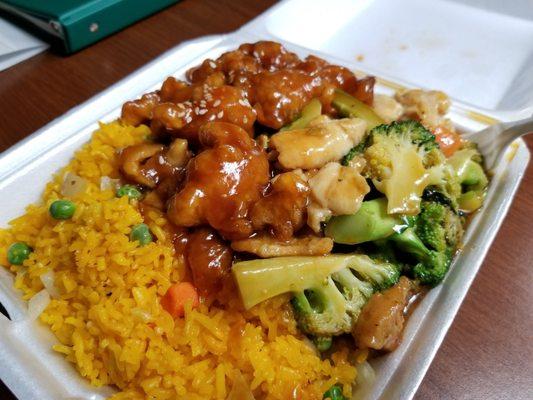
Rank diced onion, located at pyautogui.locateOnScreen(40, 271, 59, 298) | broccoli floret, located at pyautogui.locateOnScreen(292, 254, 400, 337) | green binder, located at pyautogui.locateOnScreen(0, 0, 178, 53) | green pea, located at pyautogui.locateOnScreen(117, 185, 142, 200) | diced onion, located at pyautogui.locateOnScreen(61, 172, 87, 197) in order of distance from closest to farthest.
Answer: broccoli floret, located at pyautogui.locateOnScreen(292, 254, 400, 337) → diced onion, located at pyautogui.locateOnScreen(40, 271, 59, 298) → green pea, located at pyautogui.locateOnScreen(117, 185, 142, 200) → diced onion, located at pyautogui.locateOnScreen(61, 172, 87, 197) → green binder, located at pyautogui.locateOnScreen(0, 0, 178, 53)

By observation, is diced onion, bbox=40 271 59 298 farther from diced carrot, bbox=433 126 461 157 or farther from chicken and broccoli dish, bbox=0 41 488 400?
diced carrot, bbox=433 126 461 157

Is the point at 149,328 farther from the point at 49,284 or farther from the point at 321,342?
the point at 321,342

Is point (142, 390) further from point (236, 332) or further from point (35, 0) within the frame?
point (35, 0)

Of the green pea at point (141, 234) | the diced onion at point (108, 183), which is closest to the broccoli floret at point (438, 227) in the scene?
the green pea at point (141, 234)

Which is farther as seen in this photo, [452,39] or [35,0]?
[452,39]

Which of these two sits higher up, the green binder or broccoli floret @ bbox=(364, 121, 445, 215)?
broccoli floret @ bbox=(364, 121, 445, 215)

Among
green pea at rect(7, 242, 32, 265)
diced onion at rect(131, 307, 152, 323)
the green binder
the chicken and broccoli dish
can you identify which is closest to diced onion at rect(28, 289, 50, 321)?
the chicken and broccoli dish

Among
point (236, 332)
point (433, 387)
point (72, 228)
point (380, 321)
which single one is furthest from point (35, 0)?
point (433, 387)
